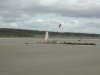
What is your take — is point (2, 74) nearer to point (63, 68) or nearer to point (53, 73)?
point (53, 73)

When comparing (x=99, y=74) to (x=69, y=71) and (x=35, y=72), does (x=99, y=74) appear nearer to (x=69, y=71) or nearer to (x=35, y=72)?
(x=69, y=71)

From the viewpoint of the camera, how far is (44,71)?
19516 millimetres

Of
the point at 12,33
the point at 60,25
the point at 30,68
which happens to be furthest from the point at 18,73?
the point at 12,33

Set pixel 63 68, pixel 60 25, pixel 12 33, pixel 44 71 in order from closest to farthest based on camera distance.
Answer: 1. pixel 44 71
2. pixel 63 68
3. pixel 60 25
4. pixel 12 33

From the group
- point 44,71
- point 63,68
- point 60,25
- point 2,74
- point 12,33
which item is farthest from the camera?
point 12,33

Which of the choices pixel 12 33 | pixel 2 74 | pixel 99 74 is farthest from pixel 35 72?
pixel 12 33

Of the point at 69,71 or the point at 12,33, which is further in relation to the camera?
the point at 12,33

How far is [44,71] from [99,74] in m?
3.28

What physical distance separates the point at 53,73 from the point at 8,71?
2.62 m

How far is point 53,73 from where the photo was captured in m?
18.7

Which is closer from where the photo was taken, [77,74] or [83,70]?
[77,74]

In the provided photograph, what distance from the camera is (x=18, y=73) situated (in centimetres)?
1842

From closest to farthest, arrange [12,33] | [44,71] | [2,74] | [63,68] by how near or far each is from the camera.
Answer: [2,74] < [44,71] < [63,68] < [12,33]

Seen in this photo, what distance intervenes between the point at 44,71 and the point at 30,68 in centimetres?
139
